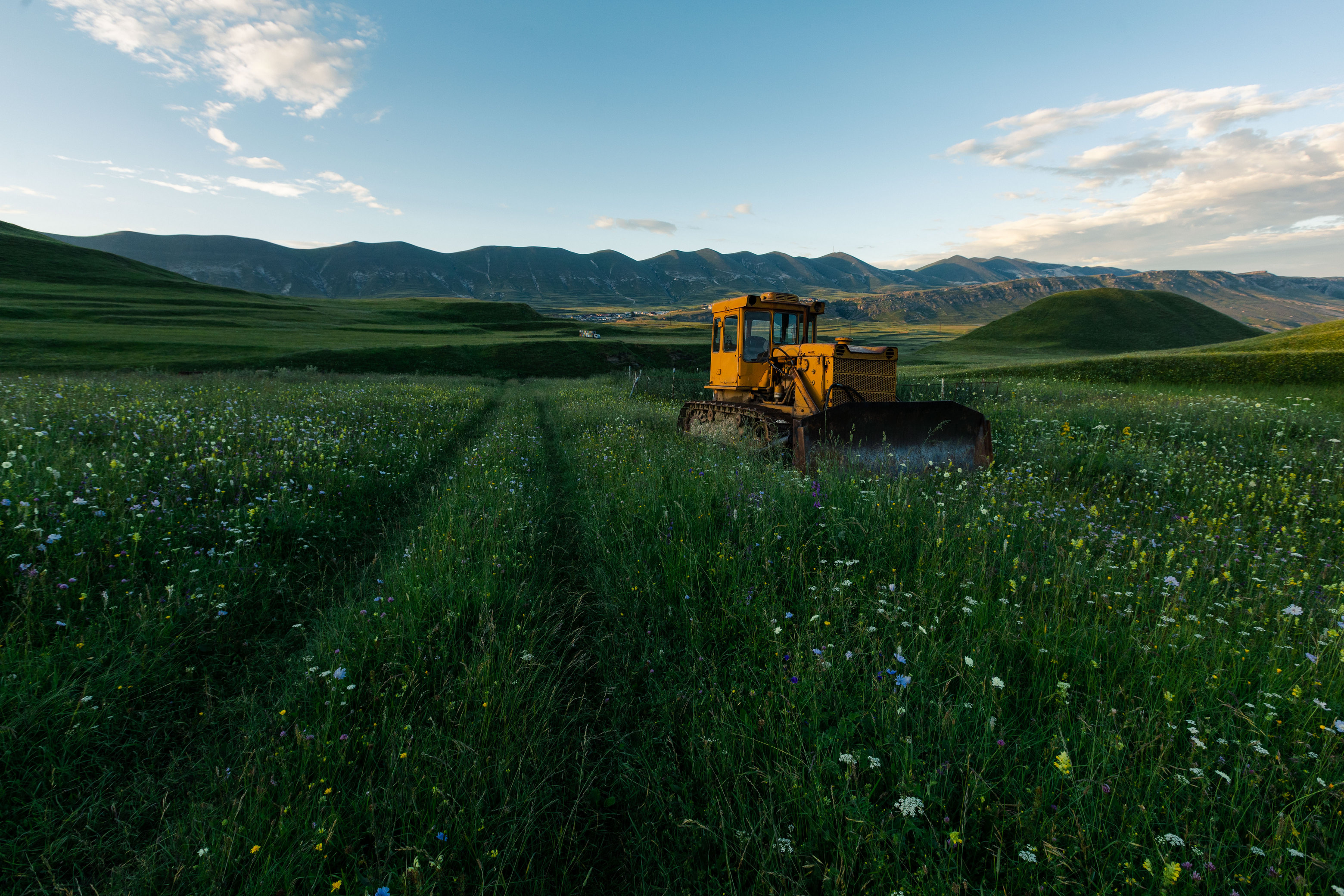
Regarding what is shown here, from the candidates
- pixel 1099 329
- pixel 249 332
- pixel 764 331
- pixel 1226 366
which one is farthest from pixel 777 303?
pixel 1099 329

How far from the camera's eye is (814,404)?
39.4 ft

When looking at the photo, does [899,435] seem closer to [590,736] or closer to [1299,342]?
[590,736]

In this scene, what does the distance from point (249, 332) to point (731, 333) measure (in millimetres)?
55532

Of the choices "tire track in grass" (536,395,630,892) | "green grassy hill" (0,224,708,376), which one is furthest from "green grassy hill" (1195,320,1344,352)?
"green grassy hill" (0,224,708,376)

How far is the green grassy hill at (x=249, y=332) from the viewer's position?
35.5 m

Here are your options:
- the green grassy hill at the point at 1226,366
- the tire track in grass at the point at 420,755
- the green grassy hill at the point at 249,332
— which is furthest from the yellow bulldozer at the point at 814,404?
the green grassy hill at the point at 249,332

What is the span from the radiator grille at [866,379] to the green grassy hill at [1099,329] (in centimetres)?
4662

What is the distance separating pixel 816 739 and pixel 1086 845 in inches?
47.0

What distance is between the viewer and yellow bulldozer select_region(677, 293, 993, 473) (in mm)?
9891

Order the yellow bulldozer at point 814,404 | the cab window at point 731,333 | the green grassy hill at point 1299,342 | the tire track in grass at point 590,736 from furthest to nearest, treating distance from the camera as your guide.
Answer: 1. the green grassy hill at point 1299,342
2. the cab window at point 731,333
3. the yellow bulldozer at point 814,404
4. the tire track in grass at point 590,736

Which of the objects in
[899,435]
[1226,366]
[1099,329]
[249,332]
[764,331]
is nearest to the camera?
[899,435]

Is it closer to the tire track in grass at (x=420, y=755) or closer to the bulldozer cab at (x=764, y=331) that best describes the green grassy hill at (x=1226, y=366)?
the bulldozer cab at (x=764, y=331)

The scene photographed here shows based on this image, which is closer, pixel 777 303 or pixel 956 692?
pixel 956 692

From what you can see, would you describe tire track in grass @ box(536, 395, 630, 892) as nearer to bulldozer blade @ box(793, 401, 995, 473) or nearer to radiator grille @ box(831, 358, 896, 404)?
bulldozer blade @ box(793, 401, 995, 473)
